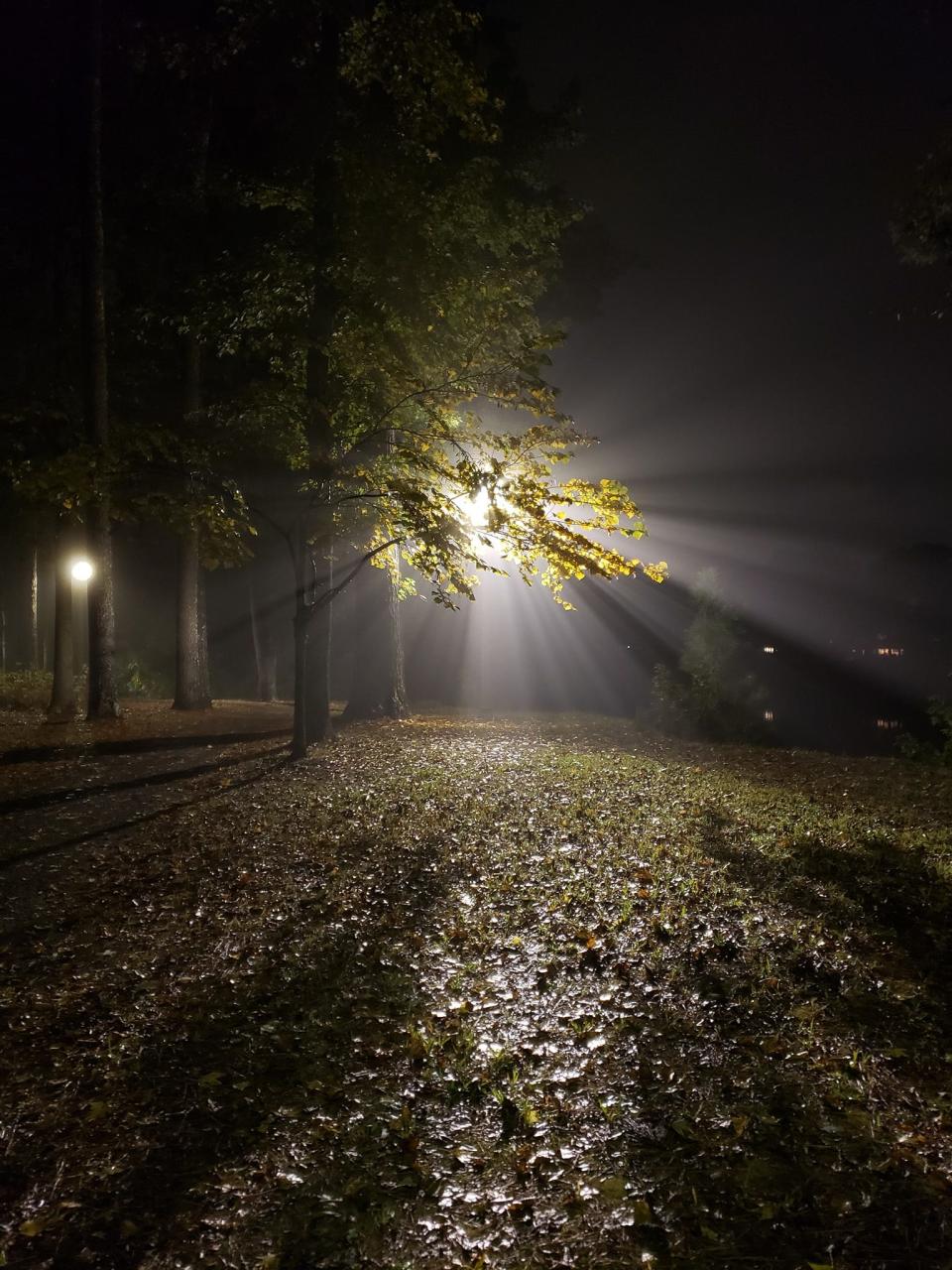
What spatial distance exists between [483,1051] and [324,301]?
456 inches

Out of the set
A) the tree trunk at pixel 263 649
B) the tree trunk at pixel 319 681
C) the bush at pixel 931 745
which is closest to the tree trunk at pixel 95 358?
the tree trunk at pixel 319 681

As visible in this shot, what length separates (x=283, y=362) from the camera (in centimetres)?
1284

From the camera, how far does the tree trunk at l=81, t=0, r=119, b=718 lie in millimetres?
14422

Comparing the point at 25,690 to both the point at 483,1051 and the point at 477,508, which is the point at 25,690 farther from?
the point at 483,1051

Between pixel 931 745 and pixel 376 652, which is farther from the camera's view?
pixel 376 652

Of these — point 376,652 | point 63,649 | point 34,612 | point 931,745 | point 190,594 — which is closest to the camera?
point 931,745

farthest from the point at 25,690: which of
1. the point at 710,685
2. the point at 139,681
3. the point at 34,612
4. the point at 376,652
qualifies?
the point at 710,685

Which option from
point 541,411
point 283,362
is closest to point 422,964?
point 541,411

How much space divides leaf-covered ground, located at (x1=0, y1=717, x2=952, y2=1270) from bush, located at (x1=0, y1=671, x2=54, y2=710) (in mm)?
12060

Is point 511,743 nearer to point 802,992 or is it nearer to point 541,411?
point 541,411

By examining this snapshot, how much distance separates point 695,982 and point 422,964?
5.89 feet

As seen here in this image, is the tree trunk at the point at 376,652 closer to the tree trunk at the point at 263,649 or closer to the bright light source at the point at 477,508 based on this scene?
the bright light source at the point at 477,508

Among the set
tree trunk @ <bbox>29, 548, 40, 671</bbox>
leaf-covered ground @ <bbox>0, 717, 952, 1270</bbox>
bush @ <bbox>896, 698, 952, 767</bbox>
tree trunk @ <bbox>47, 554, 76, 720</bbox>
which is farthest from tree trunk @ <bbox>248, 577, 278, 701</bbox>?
leaf-covered ground @ <bbox>0, 717, 952, 1270</bbox>

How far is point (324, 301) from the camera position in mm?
12219
